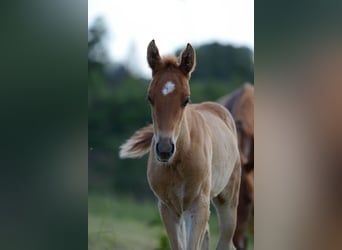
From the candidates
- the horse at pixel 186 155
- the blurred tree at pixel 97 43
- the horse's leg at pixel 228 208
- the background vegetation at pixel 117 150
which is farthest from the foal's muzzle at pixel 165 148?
the blurred tree at pixel 97 43

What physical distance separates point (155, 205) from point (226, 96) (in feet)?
2.39

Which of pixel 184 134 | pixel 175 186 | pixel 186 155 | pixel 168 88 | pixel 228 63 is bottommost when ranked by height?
pixel 175 186

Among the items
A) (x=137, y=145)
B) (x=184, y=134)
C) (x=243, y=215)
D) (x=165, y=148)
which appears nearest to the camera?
(x=165, y=148)

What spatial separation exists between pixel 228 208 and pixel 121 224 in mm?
618

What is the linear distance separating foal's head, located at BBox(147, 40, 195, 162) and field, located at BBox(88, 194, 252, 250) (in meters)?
0.34

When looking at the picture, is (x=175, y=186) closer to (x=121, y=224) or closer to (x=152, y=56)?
(x=121, y=224)

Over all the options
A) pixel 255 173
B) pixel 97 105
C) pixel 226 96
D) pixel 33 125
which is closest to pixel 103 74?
pixel 97 105

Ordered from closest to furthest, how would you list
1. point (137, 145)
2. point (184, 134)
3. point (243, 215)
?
point (184, 134) < point (137, 145) < point (243, 215)

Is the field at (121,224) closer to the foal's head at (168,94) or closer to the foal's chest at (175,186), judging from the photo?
the foal's chest at (175,186)

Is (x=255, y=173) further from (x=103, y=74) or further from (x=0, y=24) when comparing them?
(x=0, y=24)

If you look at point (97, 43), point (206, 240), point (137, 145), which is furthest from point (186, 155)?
point (97, 43)

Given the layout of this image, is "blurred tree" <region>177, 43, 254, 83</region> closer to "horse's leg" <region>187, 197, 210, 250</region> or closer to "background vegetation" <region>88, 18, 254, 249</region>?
"background vegetation" <region>88, 18, 254, 249</region>

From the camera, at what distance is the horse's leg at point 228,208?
356 cm

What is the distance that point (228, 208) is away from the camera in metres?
3.59
